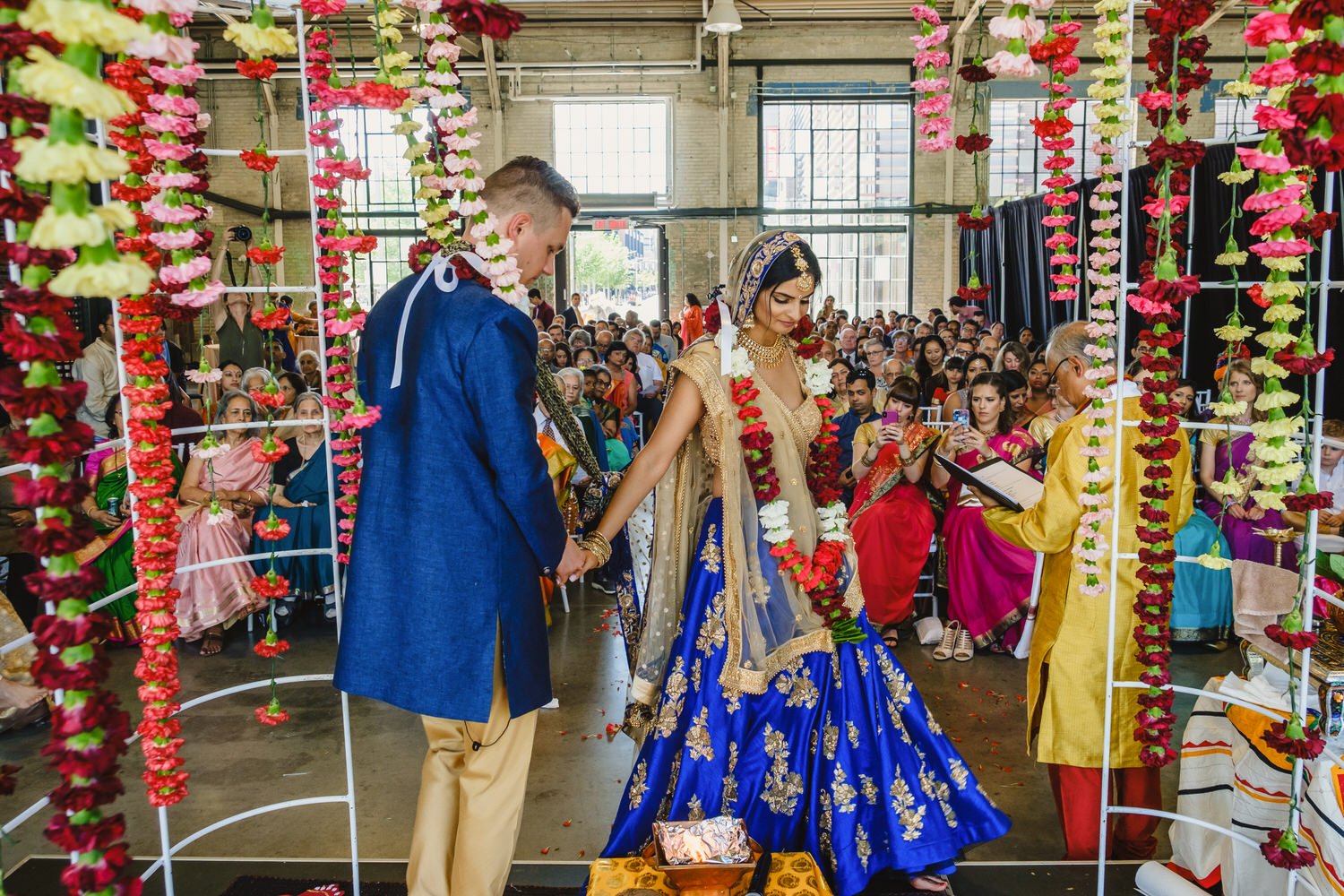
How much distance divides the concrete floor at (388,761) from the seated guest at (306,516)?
1.51ft

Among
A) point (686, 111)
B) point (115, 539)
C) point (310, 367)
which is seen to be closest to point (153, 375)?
point (115, 539)

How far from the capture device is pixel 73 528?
138 centimetres

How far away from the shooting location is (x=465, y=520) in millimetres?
2154

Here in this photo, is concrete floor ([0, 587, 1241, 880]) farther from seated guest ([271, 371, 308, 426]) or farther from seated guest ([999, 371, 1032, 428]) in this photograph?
seated guest ([271, 371, 308, 426])

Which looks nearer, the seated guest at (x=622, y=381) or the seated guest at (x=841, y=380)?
the seated guest at (x=841, y=380)

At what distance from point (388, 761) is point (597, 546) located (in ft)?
6.31

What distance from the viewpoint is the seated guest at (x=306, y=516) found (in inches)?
225

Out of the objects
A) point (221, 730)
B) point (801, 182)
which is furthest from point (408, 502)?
point (801, 182)

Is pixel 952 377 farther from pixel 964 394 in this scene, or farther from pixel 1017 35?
pixel 1017 35

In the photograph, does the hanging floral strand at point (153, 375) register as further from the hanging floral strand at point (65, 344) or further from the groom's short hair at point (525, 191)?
the groom's short hair at point (525, 191)

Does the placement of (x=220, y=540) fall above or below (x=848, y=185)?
below

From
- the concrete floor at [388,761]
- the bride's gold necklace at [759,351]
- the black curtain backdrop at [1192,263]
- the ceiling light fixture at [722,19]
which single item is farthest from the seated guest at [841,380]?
the ceiling light fixture at [722,19]

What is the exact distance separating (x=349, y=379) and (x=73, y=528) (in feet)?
3.09

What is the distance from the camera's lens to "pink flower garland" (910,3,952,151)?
2.17 meters
